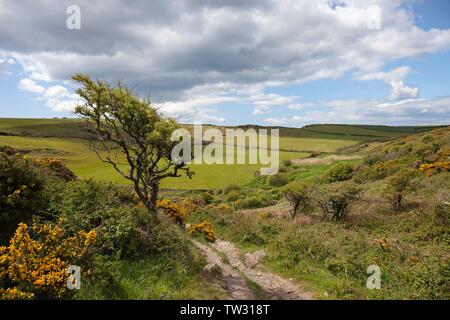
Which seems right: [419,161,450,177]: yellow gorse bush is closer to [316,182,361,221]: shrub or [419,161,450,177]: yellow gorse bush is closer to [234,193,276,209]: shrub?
[316,182,361,221]: shrub

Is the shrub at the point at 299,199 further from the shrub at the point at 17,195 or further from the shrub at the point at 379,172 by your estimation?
the shrub at the point at 17,195

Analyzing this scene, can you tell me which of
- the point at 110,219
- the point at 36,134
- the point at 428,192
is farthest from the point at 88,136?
the point at 36,134

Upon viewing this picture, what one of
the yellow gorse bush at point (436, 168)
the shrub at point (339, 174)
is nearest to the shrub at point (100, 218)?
the yellow gorse bush at point (436, 168)

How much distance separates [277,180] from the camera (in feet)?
196

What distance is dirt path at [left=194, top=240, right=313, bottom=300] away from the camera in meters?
11.8

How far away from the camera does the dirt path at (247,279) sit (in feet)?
38.8

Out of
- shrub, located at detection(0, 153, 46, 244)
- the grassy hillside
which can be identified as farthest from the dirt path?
shrub, located at detection(0, 153, 46, 244)

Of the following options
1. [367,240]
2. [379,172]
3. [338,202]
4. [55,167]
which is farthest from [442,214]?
[55,167]

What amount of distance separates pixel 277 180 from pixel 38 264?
175 feet

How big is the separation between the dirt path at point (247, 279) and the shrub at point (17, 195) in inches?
262

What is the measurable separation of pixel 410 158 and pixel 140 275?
122ft

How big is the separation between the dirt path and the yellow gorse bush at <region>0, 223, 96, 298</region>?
5.36 metres

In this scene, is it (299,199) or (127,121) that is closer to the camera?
(127,121)

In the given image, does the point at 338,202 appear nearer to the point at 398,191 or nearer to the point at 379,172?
the point at 398,191
